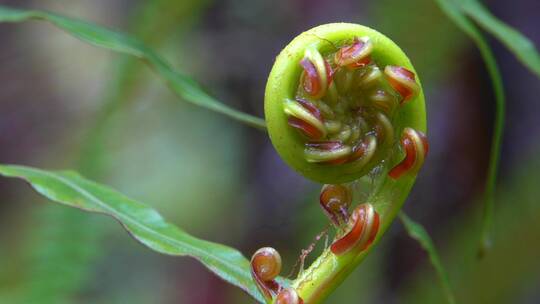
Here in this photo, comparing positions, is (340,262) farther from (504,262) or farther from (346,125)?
(504,262)

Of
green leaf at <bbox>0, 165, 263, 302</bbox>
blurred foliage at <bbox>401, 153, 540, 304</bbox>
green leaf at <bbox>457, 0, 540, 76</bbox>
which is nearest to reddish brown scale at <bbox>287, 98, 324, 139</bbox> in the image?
green leaf at <bbox>0, 165, 263, 302</bbox>

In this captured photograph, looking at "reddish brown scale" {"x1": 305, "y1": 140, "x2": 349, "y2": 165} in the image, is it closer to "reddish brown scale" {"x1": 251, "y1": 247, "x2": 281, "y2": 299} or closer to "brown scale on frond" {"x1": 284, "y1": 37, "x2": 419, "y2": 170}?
"brown scale on frond" {"x1": 284, "y1": 37, "x2": 419, "y2": 170}

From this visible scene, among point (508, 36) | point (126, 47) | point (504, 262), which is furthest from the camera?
point (504, 262)

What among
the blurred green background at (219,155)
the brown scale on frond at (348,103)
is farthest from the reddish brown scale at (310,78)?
the blurred green background at (219,155)

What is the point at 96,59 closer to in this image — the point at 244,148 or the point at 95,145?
the point at 244,148

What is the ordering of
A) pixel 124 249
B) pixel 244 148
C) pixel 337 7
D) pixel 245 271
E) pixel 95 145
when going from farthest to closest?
pixel 124 249
pixel 244 148
pixel 337 7
pixel 95 145
pixel 245 271

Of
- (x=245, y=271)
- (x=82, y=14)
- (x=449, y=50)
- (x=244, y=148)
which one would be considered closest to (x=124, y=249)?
(x=244, y=148)

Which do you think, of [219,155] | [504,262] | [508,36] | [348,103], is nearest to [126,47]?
[348,103]
